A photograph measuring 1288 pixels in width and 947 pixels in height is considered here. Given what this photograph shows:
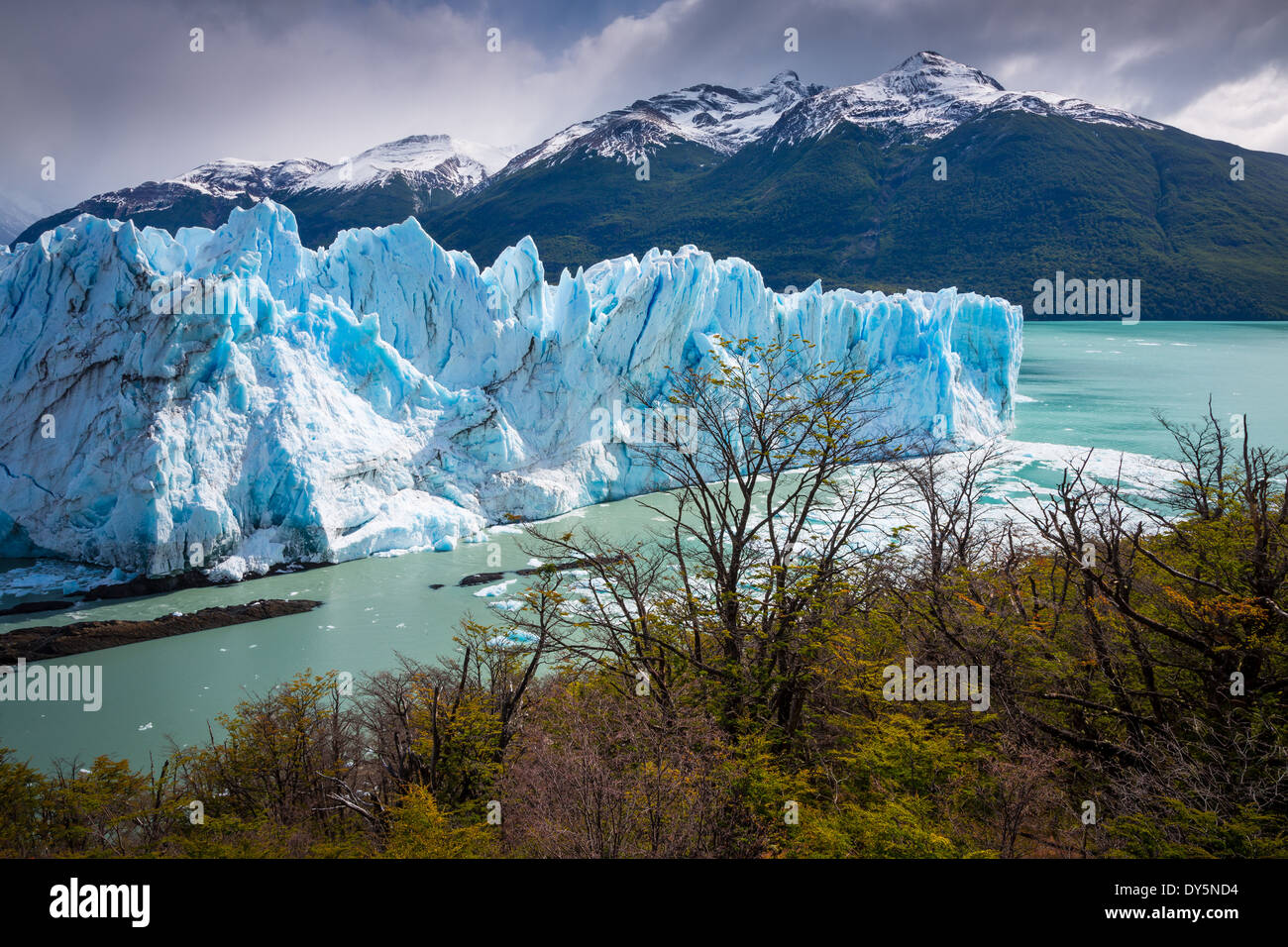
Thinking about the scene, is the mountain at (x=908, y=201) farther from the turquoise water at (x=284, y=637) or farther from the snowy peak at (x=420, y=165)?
the turquoise water at (x=284, y=637)

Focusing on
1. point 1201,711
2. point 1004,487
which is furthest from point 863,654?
point 1004,487

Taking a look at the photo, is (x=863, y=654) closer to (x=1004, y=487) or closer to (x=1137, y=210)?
(x=1004, y=487)

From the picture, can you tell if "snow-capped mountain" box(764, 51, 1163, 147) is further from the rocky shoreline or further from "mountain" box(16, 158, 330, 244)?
the rocky shoreline

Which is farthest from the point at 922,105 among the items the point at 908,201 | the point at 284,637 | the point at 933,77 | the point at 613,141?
the point at 284,637

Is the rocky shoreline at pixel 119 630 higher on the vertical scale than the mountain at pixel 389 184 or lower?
lower

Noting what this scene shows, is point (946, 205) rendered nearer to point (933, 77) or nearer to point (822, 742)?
point (933, 77)

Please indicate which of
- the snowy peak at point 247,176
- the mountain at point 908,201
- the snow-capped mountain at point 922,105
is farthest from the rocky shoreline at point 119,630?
the snow-capped mountain at point 922,105
